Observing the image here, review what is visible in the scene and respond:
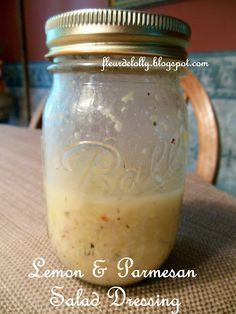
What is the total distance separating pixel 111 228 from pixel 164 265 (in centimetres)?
9

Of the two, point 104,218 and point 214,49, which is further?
point 214,49

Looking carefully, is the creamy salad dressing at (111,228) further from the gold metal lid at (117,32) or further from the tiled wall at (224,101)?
the tiled wall at (224,101)

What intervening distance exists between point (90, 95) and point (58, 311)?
19 cm

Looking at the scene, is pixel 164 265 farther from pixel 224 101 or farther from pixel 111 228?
pixel 224 101

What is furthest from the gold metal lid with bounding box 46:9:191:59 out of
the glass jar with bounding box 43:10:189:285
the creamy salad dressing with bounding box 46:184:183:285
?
the creamy salad dressing with bounding box 46:184:183:285

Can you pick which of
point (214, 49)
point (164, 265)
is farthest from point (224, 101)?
point (164, 265)

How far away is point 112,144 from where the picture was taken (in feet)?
0.83

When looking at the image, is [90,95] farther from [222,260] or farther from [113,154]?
[222,260]

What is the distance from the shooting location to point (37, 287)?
0.29 m

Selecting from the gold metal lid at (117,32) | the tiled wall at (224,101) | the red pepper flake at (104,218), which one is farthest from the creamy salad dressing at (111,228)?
the tiled wall at (224,101)

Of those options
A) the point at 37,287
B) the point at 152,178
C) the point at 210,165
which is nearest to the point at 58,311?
the point at 37,287

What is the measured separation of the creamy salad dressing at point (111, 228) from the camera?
0.87ft

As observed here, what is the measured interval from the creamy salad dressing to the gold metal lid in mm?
123

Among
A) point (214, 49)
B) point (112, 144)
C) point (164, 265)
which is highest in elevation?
point (214, 49)
